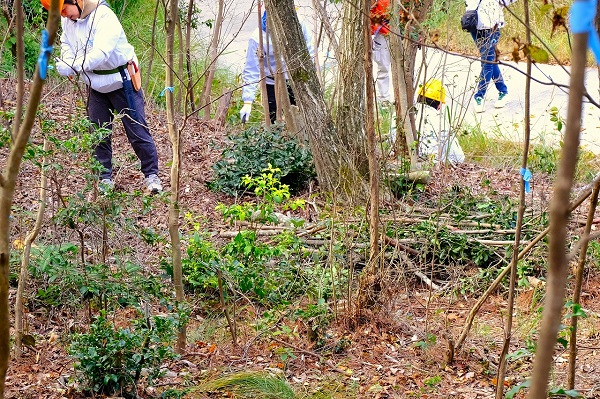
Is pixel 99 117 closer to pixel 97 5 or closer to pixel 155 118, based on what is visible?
pixel 97 5

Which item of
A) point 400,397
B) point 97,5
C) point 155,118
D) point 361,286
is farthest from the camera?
point 155,118

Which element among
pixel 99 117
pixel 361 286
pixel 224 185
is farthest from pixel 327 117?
pixel 361 286

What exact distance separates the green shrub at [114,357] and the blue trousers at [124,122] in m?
3.03

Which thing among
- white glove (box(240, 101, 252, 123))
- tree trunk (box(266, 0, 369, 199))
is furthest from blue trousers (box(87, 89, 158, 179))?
white glove (box(240, 101, 252, 123))

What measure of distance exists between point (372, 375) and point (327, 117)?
292cm

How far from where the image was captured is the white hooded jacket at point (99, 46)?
19.1 feet

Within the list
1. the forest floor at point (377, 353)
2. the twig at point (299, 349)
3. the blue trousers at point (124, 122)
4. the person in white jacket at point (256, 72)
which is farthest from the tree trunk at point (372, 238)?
the person in white jacket at point (256, 72)

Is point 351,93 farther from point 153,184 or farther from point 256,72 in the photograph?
point 256,72

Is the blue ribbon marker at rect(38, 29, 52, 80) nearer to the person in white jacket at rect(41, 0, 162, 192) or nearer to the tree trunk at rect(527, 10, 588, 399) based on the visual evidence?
the tree trunk at rect(527, 10, 588, 399)

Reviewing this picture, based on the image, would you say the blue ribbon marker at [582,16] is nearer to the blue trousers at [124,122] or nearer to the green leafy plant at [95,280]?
the green leafy plant at [95,280]

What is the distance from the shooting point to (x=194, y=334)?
4.25 meters

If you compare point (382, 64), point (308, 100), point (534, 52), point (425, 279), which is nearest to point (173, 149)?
point (534, 52)

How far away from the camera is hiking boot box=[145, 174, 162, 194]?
6.40 meters

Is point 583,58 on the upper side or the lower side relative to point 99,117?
lower
